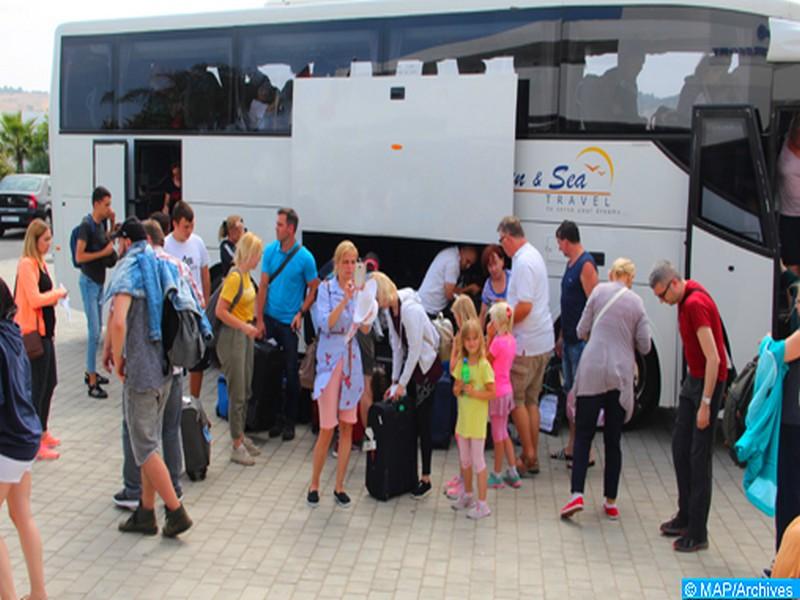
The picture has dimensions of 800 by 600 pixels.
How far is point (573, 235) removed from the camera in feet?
24.1

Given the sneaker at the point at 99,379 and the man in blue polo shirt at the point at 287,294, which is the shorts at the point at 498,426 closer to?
the man in blue polo shirt at the point at 287,294

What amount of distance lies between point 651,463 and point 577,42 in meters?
3.84

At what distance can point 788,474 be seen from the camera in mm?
5328

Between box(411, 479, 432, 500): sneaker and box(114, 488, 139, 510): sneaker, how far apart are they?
6.73 ft

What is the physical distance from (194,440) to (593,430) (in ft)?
10.1

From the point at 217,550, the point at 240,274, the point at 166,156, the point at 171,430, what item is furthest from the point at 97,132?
the point at 217,550

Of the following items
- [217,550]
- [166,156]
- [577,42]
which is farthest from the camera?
[166,156]

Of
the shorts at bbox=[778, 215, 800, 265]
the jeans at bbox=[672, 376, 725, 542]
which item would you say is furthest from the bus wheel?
the jeans at bbox=[672, 376, 725, 542]

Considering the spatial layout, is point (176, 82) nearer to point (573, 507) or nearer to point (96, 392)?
point (96, 392)

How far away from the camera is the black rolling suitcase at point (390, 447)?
22.4ft

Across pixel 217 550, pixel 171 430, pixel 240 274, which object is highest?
pixel 240 274

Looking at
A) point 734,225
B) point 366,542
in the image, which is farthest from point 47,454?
point 734,225

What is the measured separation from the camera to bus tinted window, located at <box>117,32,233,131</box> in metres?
10.4

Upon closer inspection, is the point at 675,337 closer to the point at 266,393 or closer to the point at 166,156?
the point at 266,393
